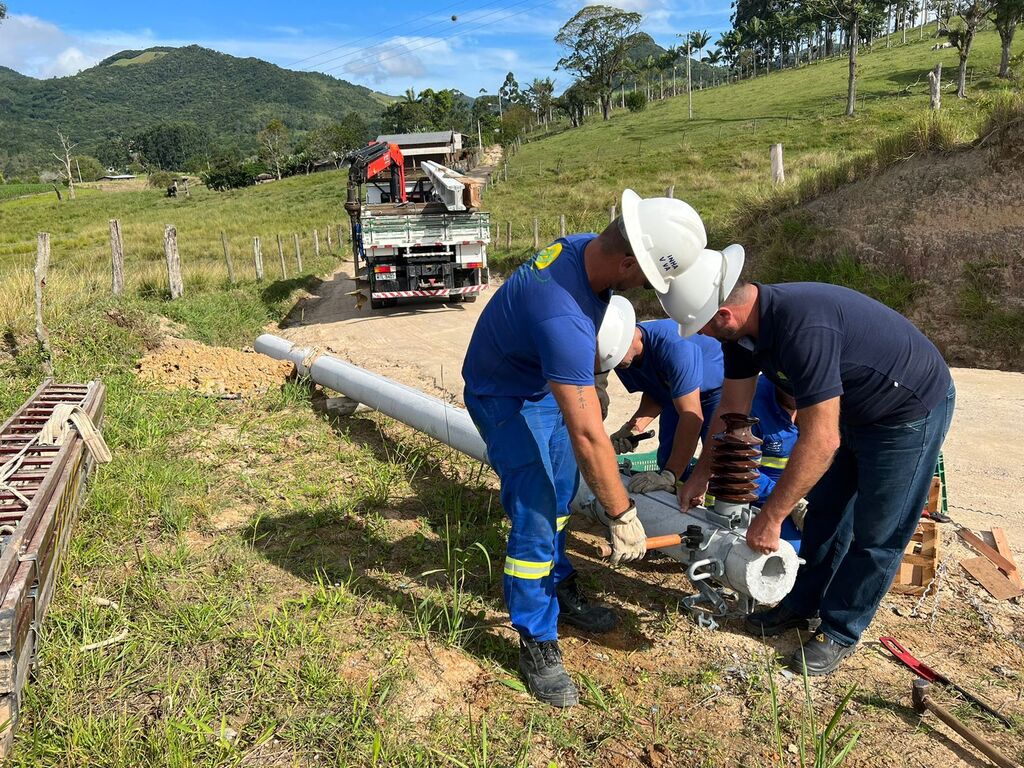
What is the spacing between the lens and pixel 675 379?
3.21m

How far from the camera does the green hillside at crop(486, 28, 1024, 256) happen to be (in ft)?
59.4

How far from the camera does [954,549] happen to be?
363cm

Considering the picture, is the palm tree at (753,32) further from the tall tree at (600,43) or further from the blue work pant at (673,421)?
the blue work pant at (673,421)

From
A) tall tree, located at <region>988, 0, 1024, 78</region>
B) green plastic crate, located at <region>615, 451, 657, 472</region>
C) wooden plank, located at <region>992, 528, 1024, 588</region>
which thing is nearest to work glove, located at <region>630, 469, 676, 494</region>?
green plastic crate, located at <region>615, 451, 657, 472</region>

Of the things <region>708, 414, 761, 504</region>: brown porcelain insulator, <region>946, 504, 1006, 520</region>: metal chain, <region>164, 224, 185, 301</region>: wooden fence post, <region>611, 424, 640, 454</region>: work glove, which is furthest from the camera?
<region>164, 224, 185, 301</region>: wooden fence post

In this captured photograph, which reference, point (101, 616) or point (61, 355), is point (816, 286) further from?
point (61, 355)

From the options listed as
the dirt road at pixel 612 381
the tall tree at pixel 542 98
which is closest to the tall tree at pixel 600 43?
the tall tree at pixel 542 98

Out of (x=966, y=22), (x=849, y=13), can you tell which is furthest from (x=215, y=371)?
(x=966, y=22)

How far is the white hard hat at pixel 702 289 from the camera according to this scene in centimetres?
244

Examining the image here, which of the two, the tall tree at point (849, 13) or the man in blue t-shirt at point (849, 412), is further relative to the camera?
the tall tree at point (849, 13)

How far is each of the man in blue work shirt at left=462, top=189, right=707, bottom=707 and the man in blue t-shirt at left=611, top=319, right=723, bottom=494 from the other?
0.51 meters

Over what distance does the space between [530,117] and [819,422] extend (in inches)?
2658

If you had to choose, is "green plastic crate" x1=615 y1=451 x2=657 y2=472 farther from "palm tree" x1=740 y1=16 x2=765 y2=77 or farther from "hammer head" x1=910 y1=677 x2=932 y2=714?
"palm tree" x1=740 y1=16 x2=765 y2=77

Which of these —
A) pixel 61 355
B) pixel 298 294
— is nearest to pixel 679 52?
pixel 298 294
